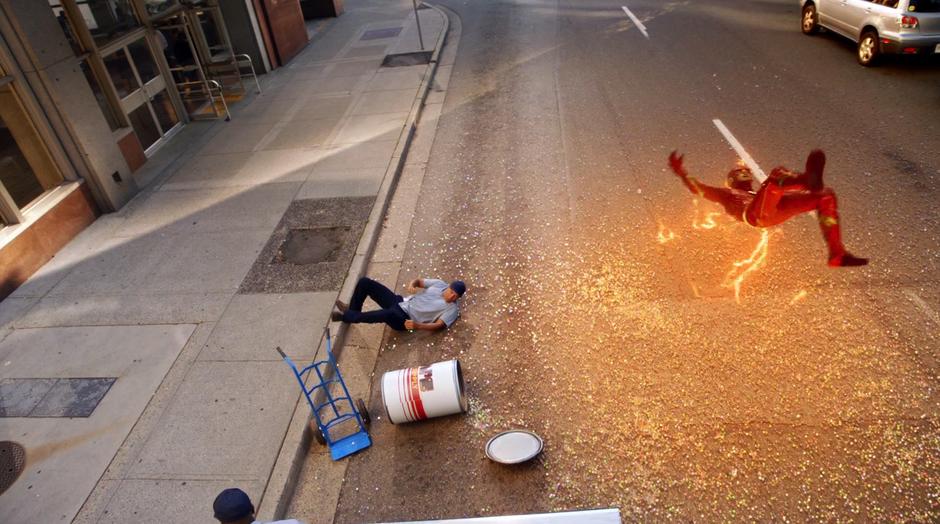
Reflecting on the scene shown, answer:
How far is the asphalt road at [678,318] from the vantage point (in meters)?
5.00

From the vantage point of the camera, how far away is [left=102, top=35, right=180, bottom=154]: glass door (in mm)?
11445

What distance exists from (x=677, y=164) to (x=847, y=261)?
318 cm

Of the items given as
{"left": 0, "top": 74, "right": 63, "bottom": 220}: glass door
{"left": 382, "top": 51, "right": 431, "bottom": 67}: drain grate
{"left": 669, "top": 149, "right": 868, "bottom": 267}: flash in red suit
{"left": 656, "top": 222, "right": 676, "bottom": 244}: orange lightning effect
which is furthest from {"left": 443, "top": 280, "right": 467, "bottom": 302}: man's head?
{"left": 382, "top": 51, "right": 431, "bottom": 67}: drain grate

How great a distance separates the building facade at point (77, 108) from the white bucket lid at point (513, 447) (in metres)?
7.46

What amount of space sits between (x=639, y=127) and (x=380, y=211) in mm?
5287

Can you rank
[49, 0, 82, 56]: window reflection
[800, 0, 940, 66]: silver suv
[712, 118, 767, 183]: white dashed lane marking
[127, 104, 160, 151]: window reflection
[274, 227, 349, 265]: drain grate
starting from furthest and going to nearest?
[127, 104, 160, 151]: window reflection → [800, 0, 940, 66]: silver suv → [49, 0, 82, 56]: window reflection → [712, 118, 767, 183]: white dashed lane marking → [274, 227, 349, 265]: drain grate

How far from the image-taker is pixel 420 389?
5.57 m

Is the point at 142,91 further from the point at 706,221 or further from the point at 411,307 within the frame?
the point at 706,221

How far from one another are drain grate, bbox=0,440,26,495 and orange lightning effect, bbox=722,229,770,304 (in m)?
7.84

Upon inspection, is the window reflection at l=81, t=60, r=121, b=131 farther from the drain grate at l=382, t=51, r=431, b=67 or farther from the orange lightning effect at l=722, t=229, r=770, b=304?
the orange lightning effect at l=722, t=229, r=770, b=304

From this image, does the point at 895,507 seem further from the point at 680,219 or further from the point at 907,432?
the point at 680,219

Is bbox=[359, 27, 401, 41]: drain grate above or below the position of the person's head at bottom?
above

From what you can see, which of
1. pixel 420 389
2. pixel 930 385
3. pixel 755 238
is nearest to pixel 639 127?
pixel 755 238

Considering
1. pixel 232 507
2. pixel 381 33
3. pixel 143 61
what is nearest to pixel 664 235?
pixel 232 507
